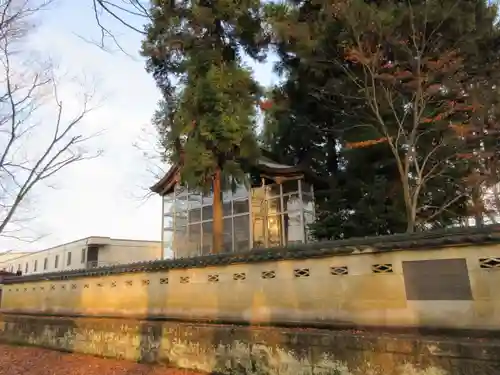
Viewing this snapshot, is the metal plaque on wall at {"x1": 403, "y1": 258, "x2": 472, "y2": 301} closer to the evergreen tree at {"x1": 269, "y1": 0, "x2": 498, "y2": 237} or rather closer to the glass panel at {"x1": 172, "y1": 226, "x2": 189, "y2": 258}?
the evergreen tree at {"x1": 269, "y1": 0, "x2": 498, "y2": 237}

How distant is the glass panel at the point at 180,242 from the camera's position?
1669 centimetres

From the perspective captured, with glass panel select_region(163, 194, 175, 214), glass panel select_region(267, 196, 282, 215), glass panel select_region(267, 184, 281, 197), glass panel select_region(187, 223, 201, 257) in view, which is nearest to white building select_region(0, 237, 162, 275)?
glass panel select_region(163, 194, 175, 214)

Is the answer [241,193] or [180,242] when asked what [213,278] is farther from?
[180,242]

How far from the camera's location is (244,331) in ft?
Answer: 20.2

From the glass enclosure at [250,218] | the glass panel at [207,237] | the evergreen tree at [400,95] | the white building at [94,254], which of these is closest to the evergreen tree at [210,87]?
the evergreen tree at [400,95]

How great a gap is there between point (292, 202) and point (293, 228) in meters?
0.92

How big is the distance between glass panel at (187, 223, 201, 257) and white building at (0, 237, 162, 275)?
5795 millimetres

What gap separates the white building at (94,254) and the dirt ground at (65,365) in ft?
40.3

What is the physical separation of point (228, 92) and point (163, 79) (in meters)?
3.19

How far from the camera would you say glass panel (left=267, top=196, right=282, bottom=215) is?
48.5 feet

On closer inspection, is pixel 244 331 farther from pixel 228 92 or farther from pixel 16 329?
pixel 16 329

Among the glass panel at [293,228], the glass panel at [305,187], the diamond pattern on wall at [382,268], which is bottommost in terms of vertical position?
the diamond pattern on wall at [382,268]

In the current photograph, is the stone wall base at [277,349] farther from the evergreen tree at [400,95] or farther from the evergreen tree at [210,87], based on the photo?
the evergreen tree at [400,95]

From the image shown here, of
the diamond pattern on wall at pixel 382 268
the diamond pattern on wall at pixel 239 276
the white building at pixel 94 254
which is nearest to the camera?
the diamond pattern on wall at pixel 382 268
